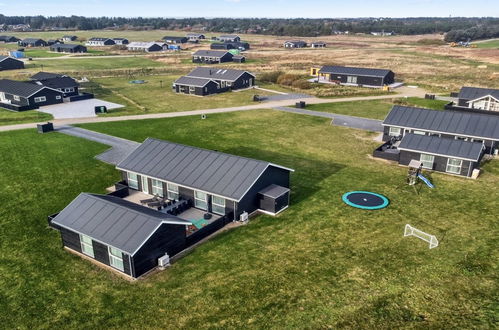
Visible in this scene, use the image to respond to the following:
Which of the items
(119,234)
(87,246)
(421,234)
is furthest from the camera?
(421,234)

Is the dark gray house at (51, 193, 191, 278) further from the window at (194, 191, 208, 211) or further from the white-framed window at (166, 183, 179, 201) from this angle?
the white-framed window at (166, 183, 179, 201)

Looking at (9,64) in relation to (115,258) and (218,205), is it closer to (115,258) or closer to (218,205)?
(218,205)

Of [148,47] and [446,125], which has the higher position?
[148,47]

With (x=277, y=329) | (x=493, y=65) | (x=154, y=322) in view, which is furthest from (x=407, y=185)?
(x=493, y=65)

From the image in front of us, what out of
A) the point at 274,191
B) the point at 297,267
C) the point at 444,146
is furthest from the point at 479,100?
the point at 297,267

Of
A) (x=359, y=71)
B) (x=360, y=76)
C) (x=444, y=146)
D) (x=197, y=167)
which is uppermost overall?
(x=359, y=71)

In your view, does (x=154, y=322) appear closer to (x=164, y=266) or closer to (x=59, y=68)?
(x=164, y=266)

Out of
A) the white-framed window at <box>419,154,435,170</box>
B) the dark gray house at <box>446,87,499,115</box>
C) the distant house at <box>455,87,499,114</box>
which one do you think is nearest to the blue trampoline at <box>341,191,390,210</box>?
the white-framed window at <box>419,154,435,170</box>
